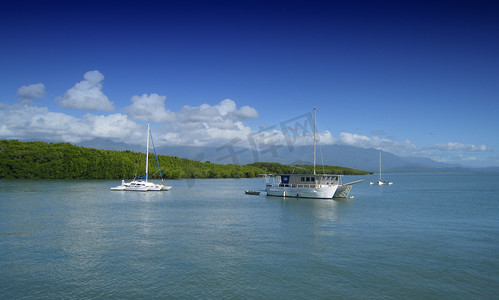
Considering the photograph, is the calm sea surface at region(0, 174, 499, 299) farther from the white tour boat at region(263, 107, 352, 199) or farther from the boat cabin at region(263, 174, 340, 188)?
the boat cabin at region(263, 174, 340, 188)

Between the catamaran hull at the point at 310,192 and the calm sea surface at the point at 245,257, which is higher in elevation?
the catamaran hull at the point at 310,192

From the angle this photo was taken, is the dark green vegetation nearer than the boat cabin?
No

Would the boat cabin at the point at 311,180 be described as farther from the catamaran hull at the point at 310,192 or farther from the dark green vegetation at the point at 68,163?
the dark green vegetation at the point at 68,163

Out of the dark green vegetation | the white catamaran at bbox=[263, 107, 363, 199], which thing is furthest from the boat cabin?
the dark green vegetation

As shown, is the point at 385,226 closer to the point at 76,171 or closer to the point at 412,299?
the point at 412,299

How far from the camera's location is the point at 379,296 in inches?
537

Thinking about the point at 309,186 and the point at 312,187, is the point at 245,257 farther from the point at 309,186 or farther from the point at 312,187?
the point at 309,186

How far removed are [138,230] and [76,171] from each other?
9003 cm

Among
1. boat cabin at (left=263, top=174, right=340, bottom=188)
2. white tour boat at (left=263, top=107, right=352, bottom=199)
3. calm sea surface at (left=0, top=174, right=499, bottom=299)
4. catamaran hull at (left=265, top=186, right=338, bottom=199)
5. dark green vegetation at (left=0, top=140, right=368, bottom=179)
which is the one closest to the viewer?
calm sea surface at (left=0, top=174, right=499, bottom=299)

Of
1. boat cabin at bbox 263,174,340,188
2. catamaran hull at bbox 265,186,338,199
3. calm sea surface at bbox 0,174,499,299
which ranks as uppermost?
boat cabin at bbox 263,174,340,188

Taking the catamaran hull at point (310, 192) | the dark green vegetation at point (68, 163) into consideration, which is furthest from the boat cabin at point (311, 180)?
the dark green vegetation at point (68, 163)

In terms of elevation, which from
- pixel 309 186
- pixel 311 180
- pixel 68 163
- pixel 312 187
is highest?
pixel 68 163

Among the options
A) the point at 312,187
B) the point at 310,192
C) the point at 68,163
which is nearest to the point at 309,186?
the point at 312,187

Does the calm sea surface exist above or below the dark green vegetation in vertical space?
below
